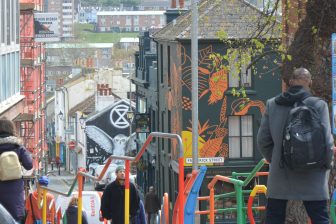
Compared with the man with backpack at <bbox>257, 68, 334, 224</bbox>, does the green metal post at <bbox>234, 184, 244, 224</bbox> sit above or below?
below

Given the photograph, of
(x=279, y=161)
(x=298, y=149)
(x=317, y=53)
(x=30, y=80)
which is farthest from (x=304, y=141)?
(x=30, y=80)

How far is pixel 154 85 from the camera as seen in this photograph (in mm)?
54250

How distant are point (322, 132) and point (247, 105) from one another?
35115mm

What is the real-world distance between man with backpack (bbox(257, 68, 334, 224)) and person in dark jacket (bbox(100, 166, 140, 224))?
4.81 metres

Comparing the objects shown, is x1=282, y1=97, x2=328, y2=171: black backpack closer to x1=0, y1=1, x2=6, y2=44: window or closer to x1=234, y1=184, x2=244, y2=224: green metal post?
x1=234, y1=184, x2=244, y2=224: green metal post

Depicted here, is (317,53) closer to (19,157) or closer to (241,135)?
(19,157)

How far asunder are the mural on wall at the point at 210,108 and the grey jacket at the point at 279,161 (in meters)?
34.2

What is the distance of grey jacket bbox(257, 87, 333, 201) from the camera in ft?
28.9

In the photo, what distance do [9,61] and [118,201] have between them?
2314cm

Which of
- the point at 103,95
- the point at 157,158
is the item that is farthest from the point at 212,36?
the point at 103,95

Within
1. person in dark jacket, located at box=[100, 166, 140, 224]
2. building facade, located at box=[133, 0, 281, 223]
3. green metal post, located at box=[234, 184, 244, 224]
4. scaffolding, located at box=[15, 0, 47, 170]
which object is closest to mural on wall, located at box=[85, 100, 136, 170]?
scaffolding, located at box=[15, 0, 47, 170]

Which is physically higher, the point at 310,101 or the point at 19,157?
Answer: the point at 310,101

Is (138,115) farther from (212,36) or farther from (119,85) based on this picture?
(119,85)

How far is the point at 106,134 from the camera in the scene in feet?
291
